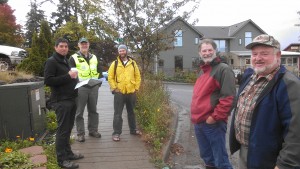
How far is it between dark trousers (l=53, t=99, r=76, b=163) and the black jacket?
100mm

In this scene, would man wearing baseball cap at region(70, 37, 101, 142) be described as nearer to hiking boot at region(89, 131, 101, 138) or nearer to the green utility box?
hiking boot at region(89, 131, 101, 138)

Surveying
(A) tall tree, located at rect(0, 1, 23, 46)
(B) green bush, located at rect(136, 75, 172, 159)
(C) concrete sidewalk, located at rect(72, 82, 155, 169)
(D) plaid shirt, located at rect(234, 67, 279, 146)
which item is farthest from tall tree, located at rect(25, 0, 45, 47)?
(D) plaid shirt, located at rect(234, 67, 279, 146)

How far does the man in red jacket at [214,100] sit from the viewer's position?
4062mm

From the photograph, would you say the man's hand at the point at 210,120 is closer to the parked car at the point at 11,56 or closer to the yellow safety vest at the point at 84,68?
the yellow safety vest at the point at 84,68

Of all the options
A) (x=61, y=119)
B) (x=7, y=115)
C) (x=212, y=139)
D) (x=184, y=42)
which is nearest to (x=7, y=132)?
(x=7, y=115)

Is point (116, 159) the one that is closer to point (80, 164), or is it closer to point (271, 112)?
point (80, 164)

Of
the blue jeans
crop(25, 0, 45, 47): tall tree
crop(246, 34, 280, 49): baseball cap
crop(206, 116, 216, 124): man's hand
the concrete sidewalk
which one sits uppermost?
crop(25, 0, 45, 47): tall tree

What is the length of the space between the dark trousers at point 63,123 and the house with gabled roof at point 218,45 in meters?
32.5

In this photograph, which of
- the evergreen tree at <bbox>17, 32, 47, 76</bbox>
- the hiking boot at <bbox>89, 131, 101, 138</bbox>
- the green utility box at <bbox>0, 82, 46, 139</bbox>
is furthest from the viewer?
the evergreen tree at <bbox>17, 32, 47, 76</bbox>

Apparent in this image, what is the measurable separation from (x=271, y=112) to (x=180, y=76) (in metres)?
29.6

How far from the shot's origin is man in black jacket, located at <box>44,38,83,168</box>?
4.75 meters

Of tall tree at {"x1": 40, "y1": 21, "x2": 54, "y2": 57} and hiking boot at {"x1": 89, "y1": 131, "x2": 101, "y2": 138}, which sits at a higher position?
tall tree at {"x1": 40, "y1": 21, "x2": 54, "y2": 57}

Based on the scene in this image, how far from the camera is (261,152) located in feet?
9.05

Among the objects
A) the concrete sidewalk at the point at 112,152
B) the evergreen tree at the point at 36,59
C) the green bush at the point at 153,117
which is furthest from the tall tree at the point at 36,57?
the concrete sidewalk at the point at 112,152
